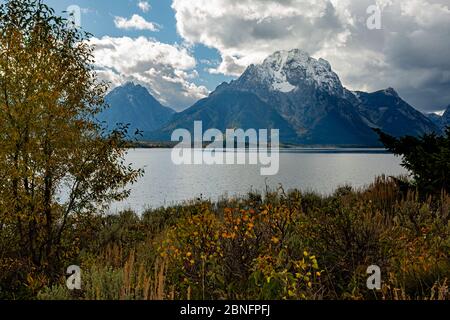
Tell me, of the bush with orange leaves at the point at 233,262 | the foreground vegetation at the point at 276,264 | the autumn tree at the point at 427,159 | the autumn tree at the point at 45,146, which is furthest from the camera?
the autumn tree at the point at 427,159

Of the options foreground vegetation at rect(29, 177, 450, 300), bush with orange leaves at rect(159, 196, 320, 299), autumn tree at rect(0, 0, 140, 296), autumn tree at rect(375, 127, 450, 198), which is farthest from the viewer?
autumn tree at rect(375, 127, 450, 198)

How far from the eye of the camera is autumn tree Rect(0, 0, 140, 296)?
7.63 meters

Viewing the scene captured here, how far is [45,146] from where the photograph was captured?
819 centimetres

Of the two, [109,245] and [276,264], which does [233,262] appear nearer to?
[276,264]

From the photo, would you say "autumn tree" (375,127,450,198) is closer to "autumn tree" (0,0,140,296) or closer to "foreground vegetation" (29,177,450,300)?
"foreground vegetation" (29,177,450,300)

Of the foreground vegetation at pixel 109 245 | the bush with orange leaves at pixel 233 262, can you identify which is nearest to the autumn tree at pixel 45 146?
the foreground vegetation at pixel 109 245

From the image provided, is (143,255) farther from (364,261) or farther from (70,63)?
(70,63)

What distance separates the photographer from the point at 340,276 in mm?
5863

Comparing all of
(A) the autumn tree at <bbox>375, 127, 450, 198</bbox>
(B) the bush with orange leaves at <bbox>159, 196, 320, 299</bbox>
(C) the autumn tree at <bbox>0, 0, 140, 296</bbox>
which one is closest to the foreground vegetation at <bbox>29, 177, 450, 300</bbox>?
(B) the bush with orange leaves at <bbox>159, 196, 320, 299</bbox>

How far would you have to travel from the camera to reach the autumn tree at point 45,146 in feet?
25.0

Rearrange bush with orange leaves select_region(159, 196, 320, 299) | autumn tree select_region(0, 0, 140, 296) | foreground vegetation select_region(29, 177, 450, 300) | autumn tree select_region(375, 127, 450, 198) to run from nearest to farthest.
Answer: foreground vegetation select_region(29, 177, 450, 300) < bush with orange leaves select_region(159, 196, 320, 299) < autumn tree select_region(0, 0, 140, 296) < autumn tree select_region(375, 127, 450, 198)

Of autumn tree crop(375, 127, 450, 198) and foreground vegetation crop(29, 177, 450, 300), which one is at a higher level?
autumn tree crop(375, 127, 450, 198)

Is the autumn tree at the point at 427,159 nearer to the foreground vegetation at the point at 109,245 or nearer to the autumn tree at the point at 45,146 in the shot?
A: the foreground vegetation at the point at 109,245
